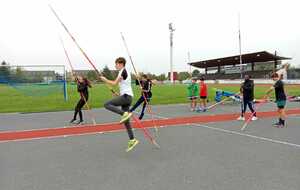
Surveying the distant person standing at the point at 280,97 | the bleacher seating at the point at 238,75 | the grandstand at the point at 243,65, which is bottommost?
the distant person standing at the point at 280,97

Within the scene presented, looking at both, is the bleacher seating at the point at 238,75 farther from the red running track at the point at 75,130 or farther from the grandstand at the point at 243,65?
the red running track at the point at 75,130

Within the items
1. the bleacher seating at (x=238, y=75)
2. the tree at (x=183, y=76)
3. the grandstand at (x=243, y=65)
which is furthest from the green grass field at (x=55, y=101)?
the tree at (x=183, y=76)

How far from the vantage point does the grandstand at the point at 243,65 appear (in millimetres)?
67062

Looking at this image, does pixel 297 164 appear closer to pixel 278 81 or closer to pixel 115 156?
pixel 115 156

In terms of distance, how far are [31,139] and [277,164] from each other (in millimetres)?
6374

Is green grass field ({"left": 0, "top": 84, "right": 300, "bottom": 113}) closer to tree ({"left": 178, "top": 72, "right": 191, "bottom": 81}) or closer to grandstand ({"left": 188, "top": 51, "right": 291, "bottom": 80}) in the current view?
grandstand ({"left": 188, "top": 51, "right": 291, "bottom": 80})

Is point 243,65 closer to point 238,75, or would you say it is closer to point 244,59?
point 238,75

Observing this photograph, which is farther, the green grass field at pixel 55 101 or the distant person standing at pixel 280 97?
the green grass field at pixel 55 101

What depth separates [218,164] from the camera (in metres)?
6.14

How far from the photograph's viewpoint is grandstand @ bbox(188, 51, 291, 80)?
220 ft

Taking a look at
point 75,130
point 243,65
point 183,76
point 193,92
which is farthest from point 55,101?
point 183,76

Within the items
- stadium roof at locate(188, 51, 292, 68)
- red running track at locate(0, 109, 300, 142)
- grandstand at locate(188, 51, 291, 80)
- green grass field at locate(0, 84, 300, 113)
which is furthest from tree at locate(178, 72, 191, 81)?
red running track at locate(0, 109, 300, 142)

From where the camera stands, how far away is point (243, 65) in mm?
79062

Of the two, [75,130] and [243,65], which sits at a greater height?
[243,65]
